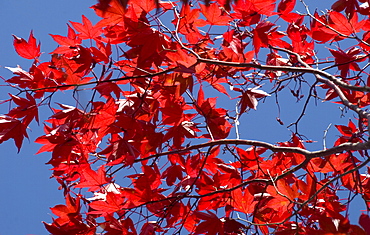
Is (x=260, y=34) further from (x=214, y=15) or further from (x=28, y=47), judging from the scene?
(x=28, y=47)

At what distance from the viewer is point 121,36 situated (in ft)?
3.75

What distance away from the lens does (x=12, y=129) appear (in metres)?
1.22

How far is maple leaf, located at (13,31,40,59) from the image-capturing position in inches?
50.9

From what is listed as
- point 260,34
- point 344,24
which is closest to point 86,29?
point 260,34

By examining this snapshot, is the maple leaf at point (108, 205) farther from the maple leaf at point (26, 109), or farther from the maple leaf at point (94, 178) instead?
the maple leaf at point (26, 109)

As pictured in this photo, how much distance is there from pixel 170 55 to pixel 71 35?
15.9 inches

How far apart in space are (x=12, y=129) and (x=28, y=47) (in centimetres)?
27

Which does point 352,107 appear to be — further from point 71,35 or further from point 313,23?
point 71,35

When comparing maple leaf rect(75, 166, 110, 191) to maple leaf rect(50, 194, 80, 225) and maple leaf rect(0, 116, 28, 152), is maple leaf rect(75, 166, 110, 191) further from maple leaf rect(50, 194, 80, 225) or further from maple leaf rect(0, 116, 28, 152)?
maple leaf rect(0, 116, 28, 152)

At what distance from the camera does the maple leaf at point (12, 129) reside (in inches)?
47.7

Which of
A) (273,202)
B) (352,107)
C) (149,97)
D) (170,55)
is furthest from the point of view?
(149,97)

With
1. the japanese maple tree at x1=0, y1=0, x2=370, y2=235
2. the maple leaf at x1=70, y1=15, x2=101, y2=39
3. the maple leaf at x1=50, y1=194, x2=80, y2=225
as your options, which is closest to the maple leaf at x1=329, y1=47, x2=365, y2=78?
the japanese maple tree at x1=0, y1=0, x2=370, y2=235

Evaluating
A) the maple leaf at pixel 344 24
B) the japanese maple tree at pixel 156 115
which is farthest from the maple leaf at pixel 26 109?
the maple leaf at pixel 344 24

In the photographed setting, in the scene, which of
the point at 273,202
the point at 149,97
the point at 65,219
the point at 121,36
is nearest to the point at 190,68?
the point at 121,36
